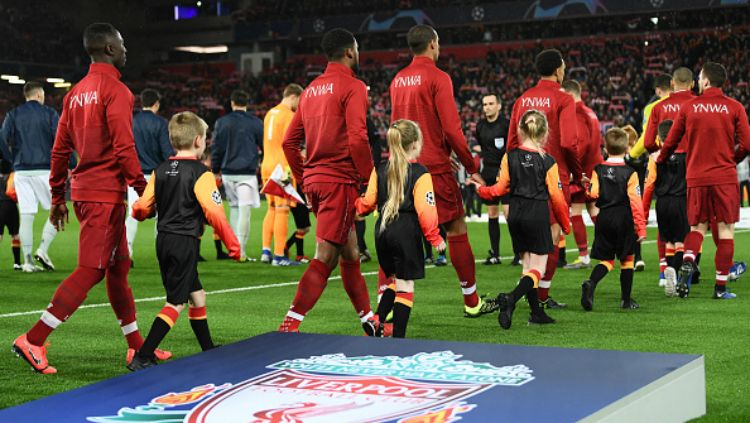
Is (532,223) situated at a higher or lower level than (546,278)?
higher

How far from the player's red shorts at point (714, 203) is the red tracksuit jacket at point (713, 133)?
6 cm

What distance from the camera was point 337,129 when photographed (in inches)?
288

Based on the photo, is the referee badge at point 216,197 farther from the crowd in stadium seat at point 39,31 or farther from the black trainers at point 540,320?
the crowd in stadium seat at point 39,31

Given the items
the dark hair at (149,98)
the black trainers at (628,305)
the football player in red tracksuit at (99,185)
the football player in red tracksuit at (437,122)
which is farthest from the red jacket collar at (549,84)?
the dark hair at (149,98)

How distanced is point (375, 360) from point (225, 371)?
0.80 m

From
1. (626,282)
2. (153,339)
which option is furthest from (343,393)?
(626,282)

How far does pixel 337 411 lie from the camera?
15.2 ft

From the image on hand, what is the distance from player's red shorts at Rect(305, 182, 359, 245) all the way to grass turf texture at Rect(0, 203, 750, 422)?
1024 mm

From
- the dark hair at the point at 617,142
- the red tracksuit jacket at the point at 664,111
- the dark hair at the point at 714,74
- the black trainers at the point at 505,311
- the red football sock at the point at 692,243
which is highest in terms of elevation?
the dark hair at the point at 714,74

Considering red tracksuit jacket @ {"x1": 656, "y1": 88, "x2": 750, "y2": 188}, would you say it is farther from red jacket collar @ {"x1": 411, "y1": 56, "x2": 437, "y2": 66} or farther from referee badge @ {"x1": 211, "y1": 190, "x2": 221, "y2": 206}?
referee badge @ {"x1": 211, "y1": 190, "x2": 221, "y2": 206}

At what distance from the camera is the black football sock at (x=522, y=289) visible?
783cm

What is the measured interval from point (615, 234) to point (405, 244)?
2618 millimetres

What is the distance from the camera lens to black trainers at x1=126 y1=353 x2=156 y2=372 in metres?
6.27

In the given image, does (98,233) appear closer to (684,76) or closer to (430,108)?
(430,108)
